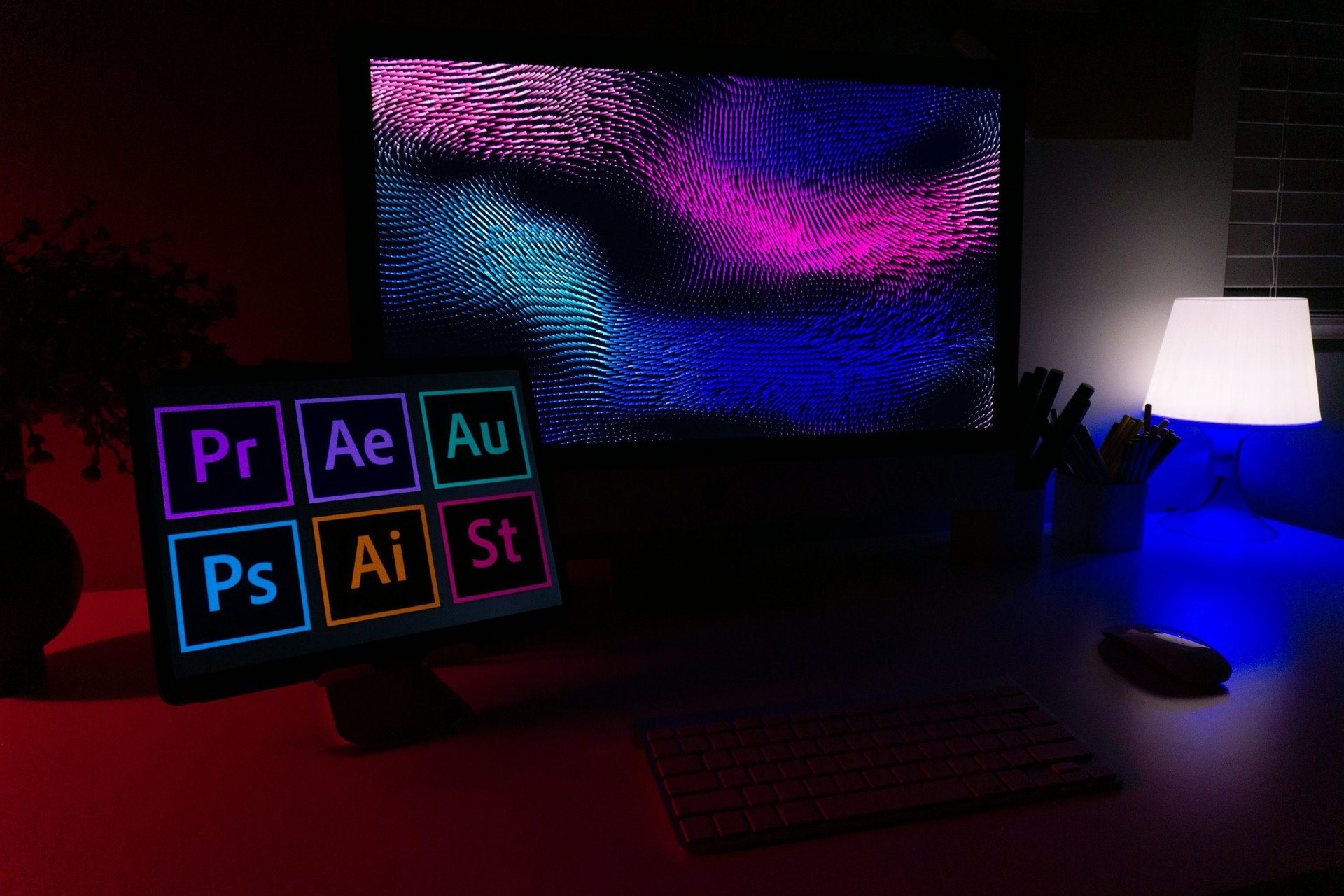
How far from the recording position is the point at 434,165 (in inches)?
31.0

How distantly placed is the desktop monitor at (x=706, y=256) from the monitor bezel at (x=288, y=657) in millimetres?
109

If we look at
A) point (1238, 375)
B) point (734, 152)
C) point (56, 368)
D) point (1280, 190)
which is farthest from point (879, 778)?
point (1280, 190)

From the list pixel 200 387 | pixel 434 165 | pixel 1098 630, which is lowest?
pixel 1098 630

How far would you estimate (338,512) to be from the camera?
662 millimetres

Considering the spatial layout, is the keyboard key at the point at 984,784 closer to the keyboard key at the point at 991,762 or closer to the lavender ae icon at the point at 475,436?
the keyboard key at the point at 991,762

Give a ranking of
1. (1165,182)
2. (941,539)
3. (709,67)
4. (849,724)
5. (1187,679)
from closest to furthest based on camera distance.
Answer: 1. (849,724)
2. (1187,679)
3. (709,67)
4. (941,539)
5. (1165,182)

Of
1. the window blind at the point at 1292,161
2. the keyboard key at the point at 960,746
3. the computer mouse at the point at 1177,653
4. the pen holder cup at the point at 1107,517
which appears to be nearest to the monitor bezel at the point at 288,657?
the keyboard key at the point at 960,746

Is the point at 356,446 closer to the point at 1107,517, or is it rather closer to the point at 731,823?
the point at 731,823

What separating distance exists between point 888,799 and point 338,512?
459 millimetres

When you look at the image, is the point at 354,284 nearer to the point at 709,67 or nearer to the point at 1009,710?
the point at 709,67

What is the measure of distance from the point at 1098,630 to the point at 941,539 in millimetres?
348

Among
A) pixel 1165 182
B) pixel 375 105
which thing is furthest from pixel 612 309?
pixel 1165 182

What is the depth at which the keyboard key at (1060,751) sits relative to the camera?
568mm

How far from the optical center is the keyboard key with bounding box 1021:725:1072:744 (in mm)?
589
